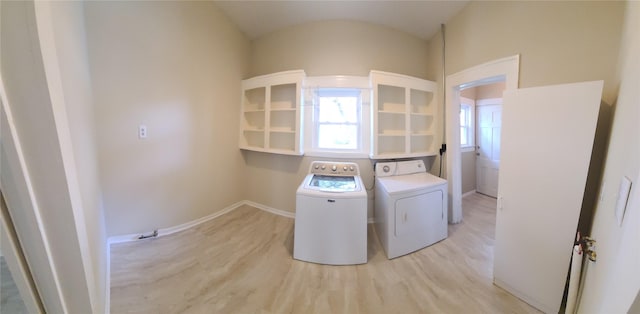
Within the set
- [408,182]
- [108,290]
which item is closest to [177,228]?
[108,290]

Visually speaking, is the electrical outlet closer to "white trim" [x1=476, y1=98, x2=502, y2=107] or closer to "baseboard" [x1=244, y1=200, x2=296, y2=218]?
"baseboard" [x1=244, y1=200, x2=296, y2=218]

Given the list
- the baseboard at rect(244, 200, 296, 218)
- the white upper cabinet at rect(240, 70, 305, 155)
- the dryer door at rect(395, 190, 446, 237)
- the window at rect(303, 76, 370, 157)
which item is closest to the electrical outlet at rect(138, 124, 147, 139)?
the white upper cabinet at rect(240, 70, 305, 155)

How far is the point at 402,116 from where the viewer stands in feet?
9.85

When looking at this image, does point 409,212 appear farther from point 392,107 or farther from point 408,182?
point 392,107

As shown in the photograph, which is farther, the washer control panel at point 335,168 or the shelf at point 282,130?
the shelf at point 282,130

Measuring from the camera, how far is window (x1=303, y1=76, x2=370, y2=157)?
282cm

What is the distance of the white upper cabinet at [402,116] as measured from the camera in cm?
275

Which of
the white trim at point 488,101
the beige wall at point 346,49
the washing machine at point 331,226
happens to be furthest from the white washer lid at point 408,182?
the white trim at point 488,101

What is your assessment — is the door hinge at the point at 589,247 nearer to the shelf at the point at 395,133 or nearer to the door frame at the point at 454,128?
the door frame at the point at 454,128

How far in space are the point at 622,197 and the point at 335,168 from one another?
2077 mm

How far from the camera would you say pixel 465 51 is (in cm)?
248

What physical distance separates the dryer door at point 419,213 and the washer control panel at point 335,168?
0.68m

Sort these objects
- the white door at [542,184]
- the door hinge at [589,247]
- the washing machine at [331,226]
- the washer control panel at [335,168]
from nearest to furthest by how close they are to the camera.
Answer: the door hinge at [589,247] < the white door at [542,184] < the washing machine at [331,226] < the washer control panel at [335,168]

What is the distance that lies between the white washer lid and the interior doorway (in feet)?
7.09
